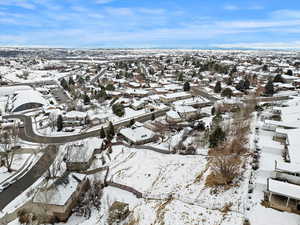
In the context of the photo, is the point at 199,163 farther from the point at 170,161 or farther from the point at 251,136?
the point at 251,136

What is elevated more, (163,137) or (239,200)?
(239,200)

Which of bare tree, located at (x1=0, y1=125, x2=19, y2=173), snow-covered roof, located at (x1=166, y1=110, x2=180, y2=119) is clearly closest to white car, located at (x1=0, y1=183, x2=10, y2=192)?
bare tree, located at (x1=0, y1=125, x2=19, y2=173)

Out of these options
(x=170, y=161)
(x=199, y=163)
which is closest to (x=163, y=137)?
(x=170, y=161)

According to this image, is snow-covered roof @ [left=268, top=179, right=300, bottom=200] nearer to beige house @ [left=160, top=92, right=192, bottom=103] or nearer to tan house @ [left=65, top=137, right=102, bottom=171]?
tan house @ [left=65, top=137, right=102, bottom=171]

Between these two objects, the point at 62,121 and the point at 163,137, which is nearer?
the point at 163,137

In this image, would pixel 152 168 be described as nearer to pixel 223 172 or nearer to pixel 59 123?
pixel 223 172

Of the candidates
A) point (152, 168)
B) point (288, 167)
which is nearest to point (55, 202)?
point (152, 168)
